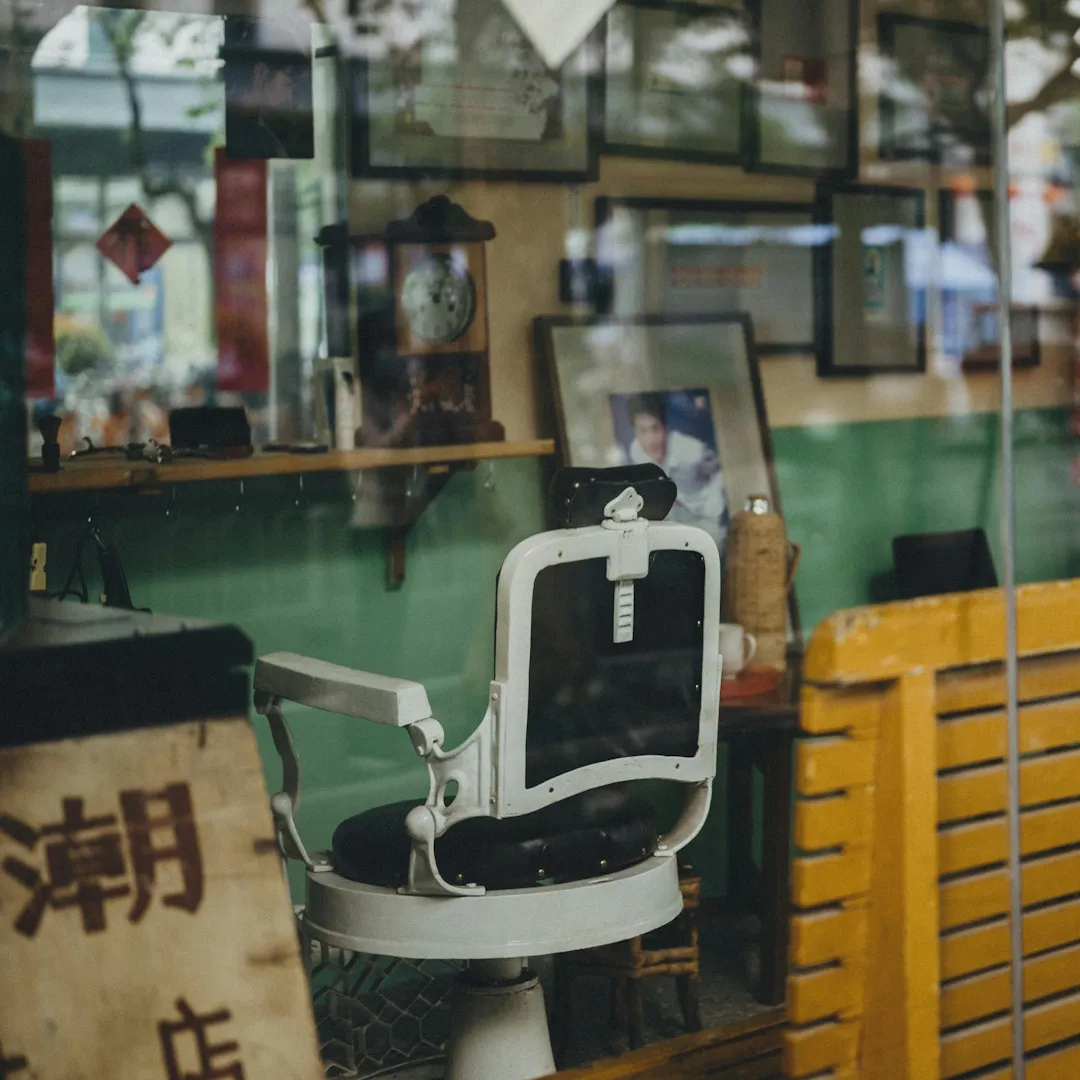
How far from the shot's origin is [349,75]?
9.27ft

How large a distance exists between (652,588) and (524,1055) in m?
0.82

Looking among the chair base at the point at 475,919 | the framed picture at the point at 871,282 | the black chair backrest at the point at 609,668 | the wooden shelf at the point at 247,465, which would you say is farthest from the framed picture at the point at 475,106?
the chair base at the point at 475,919

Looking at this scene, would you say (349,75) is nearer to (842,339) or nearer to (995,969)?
(842,339)

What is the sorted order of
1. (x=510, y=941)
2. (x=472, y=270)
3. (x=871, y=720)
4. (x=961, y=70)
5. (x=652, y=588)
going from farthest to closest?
1. (x=961, y=70)
2. (x=472, y=270)
3. (x=652, y=588)
4. (x=510, y=941)
5. (x=871, y=720)

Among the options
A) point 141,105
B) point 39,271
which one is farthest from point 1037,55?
point 39,271

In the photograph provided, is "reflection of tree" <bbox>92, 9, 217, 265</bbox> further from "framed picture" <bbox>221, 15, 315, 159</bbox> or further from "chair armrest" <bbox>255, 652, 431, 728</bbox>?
"chair armrest" <bbox>255, 652, 431, 728</bbox>

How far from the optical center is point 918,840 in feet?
6.08

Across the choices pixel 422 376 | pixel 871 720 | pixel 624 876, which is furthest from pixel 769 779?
pixel 871 720

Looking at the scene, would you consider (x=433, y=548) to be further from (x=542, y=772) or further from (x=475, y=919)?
(x=475, y=919)

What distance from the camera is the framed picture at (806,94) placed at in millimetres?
3279

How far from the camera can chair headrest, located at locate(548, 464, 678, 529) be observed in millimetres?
2343

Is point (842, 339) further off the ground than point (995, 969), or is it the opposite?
point (842, 339)

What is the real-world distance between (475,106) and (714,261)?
2.22 ft

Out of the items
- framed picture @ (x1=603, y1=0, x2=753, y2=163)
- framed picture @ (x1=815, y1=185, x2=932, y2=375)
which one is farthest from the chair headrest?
framed picture @ (x1=815, y1=185, x2=932, y2=375)
